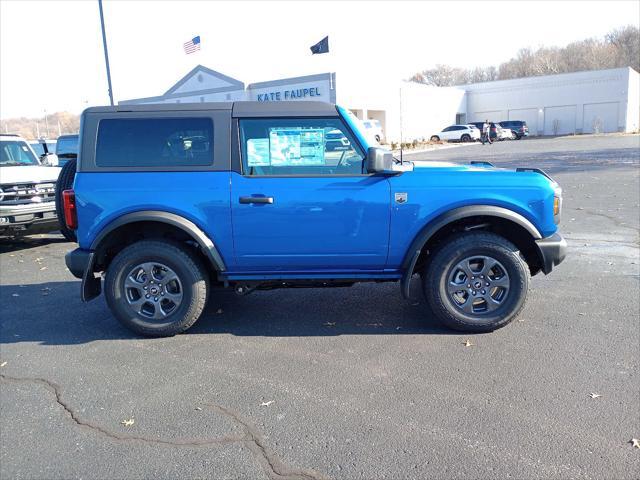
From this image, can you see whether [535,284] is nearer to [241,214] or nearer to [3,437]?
[241,214]

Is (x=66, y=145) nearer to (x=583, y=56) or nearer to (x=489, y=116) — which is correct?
(x=489, y=116)

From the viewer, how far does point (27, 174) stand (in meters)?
8.56

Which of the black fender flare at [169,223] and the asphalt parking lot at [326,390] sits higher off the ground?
the black fender flare at [169,223]

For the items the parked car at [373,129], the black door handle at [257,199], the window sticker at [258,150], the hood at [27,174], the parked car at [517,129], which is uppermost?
the parked car at [517,129]

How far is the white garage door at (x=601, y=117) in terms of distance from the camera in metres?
53.0

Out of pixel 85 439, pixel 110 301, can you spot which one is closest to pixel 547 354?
pixel 85 439

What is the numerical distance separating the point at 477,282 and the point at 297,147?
1.95 m

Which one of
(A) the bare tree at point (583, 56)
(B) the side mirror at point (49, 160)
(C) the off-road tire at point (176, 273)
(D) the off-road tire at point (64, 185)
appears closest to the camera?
(C) the off-road tire at point (176, 273)

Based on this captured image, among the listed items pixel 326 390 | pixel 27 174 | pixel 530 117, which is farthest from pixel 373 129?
pixel 530 117

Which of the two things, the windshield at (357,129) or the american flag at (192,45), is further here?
the american flag at (192,45)

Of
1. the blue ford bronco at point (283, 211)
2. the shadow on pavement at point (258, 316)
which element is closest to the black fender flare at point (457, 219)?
the blue ford bronco at point (283, 211)

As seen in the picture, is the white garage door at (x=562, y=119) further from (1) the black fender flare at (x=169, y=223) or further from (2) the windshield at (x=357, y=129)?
(1) the black fender flare at (x=169, y=223)

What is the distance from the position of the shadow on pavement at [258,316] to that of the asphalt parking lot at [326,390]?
25mm

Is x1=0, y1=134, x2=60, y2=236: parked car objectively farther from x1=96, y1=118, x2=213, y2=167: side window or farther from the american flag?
the american flag
